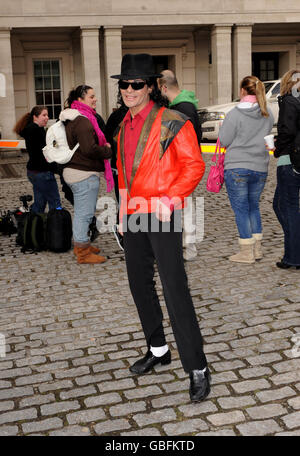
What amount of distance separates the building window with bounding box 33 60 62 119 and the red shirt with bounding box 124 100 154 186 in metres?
19.0

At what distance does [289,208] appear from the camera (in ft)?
19.9

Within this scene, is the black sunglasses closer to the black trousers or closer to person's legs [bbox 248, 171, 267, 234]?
the black trousers

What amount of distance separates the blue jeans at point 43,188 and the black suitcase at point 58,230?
70 cm

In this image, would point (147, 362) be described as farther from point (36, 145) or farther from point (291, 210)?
point (36, 145)

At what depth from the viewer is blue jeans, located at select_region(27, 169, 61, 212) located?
788 centimetres

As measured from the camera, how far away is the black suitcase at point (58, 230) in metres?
7.25

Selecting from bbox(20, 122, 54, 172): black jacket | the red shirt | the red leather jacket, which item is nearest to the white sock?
the red leather jacket

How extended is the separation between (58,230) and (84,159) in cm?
117

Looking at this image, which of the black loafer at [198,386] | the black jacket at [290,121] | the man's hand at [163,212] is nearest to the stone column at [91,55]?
the black jacket at [290,121]

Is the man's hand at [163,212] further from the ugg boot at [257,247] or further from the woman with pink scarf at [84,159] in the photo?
the ugg boot at [257,247]

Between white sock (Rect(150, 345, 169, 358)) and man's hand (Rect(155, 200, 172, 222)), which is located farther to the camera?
white sock (Rect(150, 345, 169, 358))

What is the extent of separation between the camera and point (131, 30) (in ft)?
68.8
